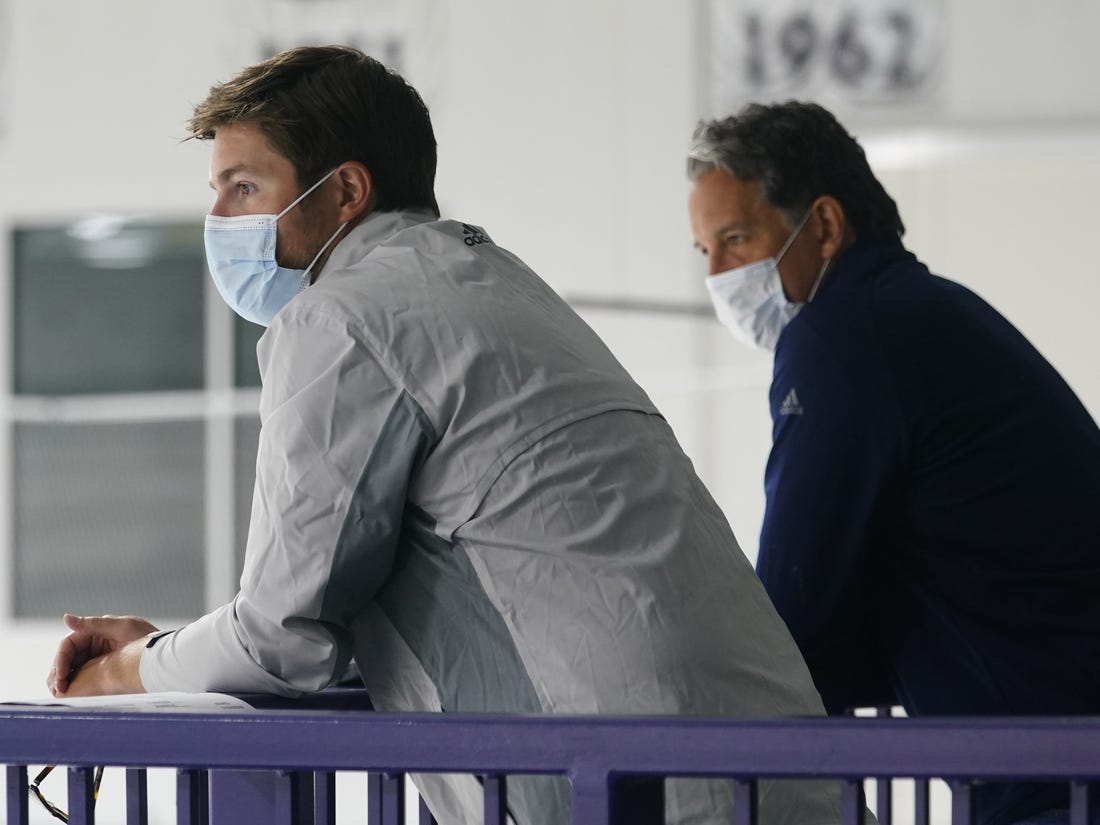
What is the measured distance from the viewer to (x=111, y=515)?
5102 mm

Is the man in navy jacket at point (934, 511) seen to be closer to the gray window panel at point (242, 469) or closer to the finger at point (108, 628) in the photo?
the finger at point (108, 628)

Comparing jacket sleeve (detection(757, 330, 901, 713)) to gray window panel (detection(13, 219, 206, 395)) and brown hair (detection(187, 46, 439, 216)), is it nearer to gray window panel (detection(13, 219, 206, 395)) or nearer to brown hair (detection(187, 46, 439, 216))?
brown hair (detection(187, 46, 439, 216))

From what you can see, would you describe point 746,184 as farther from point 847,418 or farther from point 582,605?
point 582,605

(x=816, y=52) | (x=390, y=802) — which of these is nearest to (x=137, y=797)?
(x=390, y=802)

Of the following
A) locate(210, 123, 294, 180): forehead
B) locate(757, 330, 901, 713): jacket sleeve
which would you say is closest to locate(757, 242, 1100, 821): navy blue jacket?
locate(757, 330, 901, 713): jacket sleeve

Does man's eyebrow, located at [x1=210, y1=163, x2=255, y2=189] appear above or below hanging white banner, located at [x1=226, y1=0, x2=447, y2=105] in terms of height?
below

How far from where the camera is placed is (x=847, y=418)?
5.47ft

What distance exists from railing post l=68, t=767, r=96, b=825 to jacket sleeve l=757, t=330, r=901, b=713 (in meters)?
0.90

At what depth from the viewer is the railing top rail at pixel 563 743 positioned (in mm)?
904

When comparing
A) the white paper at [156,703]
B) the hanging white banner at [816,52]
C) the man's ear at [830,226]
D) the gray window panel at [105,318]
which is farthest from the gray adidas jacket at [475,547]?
the gray window panel at [105,318]

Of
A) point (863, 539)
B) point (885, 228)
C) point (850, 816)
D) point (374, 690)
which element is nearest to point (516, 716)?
point (850, 816)

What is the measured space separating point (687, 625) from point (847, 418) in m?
0.53

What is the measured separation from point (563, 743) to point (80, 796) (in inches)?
13.3

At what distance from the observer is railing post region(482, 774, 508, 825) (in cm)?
97
